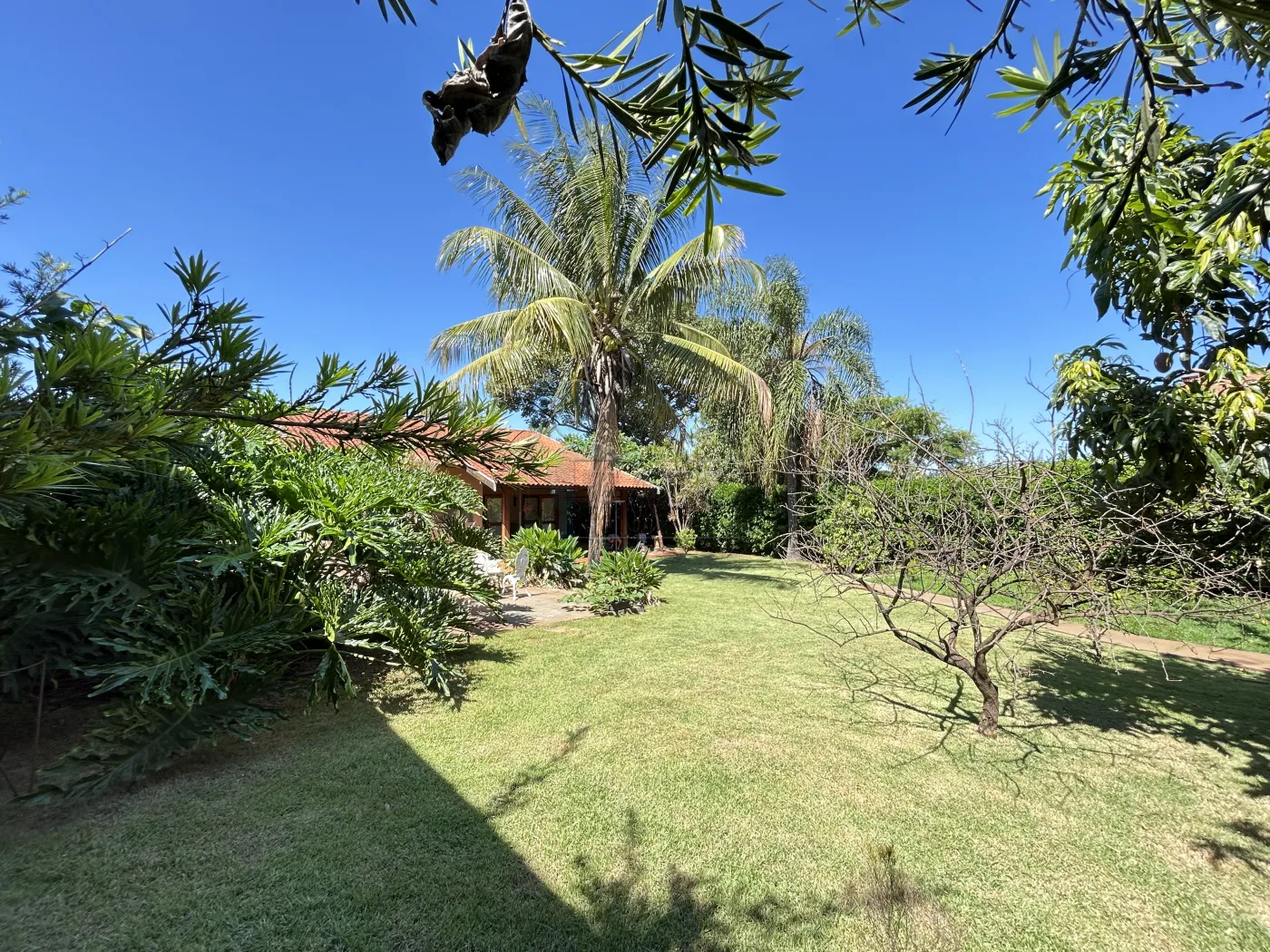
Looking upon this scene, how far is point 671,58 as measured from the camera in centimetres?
128

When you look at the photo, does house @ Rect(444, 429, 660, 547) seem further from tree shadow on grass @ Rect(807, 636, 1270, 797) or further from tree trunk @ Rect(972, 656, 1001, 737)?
tree trunk @ Rect(972, 656, 1001, 737)

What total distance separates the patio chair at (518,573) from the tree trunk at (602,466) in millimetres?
1534

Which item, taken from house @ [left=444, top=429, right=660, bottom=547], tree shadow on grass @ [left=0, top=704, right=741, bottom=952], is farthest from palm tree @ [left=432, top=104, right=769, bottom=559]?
tree shadow on grass @ [left=0, top=704, right=741, bottom=952]

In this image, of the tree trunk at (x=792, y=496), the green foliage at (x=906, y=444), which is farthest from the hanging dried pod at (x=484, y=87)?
the tree trunk at (x=792, y=496)

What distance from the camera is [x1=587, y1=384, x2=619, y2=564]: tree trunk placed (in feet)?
41.8

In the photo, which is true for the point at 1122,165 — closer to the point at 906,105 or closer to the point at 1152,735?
the point at 906,105

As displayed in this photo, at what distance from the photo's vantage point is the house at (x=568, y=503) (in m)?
19.2

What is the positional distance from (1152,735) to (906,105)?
6144 millimetres

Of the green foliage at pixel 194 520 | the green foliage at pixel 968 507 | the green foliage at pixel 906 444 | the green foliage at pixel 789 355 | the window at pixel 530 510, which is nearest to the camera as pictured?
the green foliage at pixel 194 520

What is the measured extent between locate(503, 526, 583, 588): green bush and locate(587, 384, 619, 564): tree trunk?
1.89 feet

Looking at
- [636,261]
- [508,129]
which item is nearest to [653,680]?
[636,261]

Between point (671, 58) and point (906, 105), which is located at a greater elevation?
point (906, 105)

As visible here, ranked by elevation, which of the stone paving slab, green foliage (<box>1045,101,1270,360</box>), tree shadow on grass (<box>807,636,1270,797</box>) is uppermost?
green foliage (<box>1045,101,1270,360</box>)

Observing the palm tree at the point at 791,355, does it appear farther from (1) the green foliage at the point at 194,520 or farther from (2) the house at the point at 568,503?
(1) the green foliage at the point at 194,520
